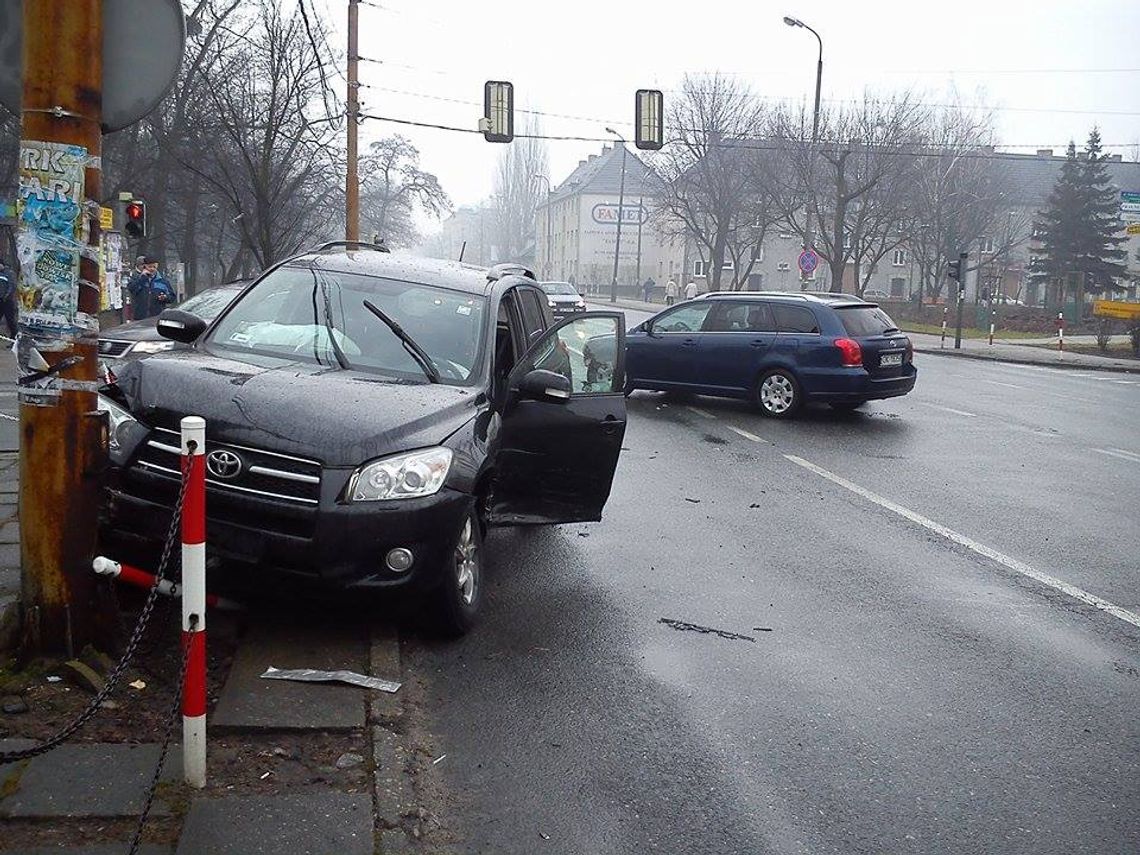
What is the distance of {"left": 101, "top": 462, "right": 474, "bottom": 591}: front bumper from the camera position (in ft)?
15.9

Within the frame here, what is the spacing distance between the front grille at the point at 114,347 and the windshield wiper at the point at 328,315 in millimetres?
5559

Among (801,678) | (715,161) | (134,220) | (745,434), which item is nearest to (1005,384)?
(745,434)

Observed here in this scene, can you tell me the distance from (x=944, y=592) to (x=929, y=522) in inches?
84.3

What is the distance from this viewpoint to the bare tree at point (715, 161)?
60.6 m

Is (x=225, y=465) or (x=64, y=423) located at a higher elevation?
(x=64, y=423)

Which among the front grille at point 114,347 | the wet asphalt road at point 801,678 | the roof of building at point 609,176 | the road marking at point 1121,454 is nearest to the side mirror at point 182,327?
the wet asphalt road at point 801,678

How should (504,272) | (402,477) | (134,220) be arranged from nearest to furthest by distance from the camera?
(402,477), (504,272), (134,220)

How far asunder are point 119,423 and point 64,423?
3.05 feet

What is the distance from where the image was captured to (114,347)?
38.9ft

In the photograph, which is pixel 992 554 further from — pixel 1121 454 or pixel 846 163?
pixel 846 163

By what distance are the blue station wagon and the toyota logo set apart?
1113 cm

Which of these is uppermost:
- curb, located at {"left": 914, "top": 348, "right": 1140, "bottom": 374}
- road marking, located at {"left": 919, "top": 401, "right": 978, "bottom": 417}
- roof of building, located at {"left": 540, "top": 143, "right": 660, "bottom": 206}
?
roof of building, located at {"left": 540, "top": 143, "right": 660, "bottom": 206}

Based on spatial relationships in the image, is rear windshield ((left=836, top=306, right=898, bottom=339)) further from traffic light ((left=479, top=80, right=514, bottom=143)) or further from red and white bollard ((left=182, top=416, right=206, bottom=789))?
red and white bollard ((left=182, top=416, right=206, bottom=789))

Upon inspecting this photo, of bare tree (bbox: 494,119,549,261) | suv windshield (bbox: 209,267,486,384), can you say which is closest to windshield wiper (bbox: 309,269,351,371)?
suv windshield (bbox: 209,267,486,384)
